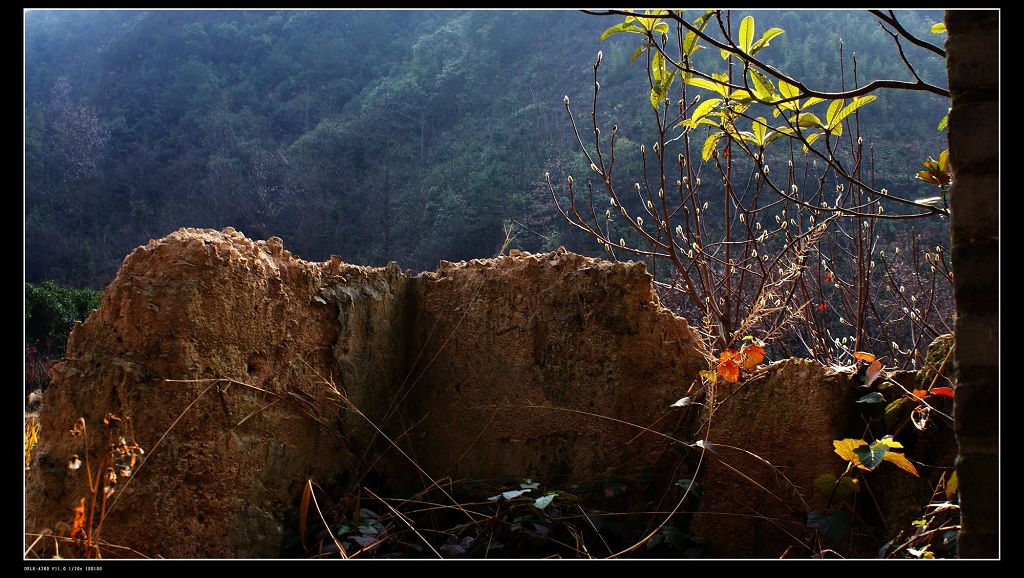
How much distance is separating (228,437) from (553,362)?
103 centimetres

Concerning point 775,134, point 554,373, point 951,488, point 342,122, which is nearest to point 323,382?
point 554,373

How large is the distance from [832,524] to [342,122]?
15646mm

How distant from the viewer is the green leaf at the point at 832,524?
6.33ft

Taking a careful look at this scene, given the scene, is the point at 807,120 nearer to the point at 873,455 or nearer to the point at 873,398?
the point at 873,398

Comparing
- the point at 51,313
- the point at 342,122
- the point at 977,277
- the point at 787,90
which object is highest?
the point at 342,122

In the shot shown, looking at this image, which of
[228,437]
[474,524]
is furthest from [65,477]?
[474,524]

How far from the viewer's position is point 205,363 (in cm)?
207

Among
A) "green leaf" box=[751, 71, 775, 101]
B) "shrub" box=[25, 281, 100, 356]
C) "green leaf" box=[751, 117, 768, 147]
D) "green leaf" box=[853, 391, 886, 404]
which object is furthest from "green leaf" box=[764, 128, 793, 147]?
"shrub" box=[25, 281, 100, 356]

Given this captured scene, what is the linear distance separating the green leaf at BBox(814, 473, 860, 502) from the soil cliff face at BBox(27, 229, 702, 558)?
1.83 feet

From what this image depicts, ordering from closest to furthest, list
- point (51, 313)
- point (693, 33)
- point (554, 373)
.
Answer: point (693, 33) → point (554, 373) → point (51, 313)

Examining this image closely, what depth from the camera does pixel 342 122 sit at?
16.4 meters

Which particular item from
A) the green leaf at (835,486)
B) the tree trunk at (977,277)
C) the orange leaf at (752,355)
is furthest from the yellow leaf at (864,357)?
the tree trunk at (977,277)

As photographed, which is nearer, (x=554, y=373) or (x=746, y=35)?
(x=746, y=35)

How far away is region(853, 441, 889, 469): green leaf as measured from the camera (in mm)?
1833
